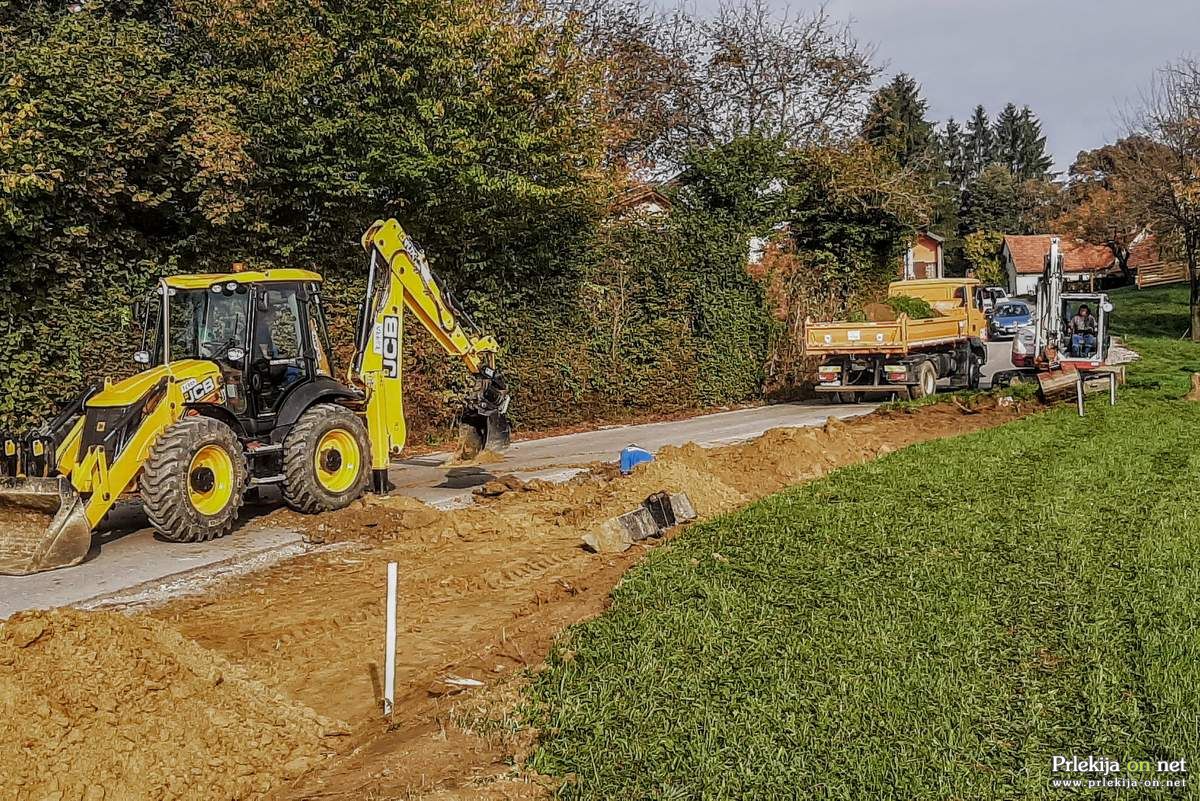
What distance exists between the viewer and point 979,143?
10988 cm

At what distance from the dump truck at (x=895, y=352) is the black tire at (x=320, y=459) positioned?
1229 cm

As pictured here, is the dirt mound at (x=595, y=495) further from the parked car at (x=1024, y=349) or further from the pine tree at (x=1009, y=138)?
the pine tree at (x=1009, y=138)

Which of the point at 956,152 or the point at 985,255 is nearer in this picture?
the point at 985,255

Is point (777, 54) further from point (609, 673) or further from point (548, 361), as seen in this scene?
point (609, 673)

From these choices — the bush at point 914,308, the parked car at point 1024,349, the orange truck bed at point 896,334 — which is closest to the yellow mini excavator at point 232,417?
the orange truck bed at point 896,334

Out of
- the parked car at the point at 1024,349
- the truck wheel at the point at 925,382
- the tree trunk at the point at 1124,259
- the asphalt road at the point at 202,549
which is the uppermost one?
the tree trunk at the point at 1124,259

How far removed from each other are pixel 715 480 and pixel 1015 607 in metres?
4.60

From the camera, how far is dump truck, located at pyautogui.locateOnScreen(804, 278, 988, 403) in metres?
20.0

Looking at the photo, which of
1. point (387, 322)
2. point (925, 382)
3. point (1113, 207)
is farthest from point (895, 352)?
point (1113, 207)

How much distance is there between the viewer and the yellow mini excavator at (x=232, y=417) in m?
8.72

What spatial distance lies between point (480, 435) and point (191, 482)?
3.73 metres

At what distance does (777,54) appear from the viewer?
32.8 m

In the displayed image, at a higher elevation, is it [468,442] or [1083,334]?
[1083,334]

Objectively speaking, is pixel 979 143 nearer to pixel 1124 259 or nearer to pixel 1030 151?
pixel 1030 151
